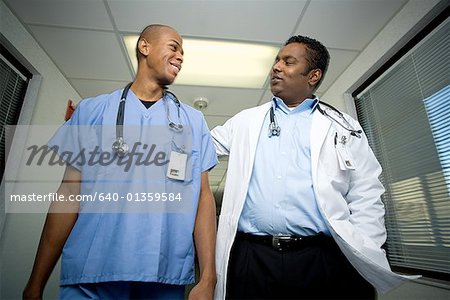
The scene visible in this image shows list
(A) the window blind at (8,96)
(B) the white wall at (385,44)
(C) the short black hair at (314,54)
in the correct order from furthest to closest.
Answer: (A) the window blind at (8,96), (B) the white wall at (385,44), (C) the short black hair at (314,54)

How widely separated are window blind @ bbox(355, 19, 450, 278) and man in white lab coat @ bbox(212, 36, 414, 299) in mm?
788

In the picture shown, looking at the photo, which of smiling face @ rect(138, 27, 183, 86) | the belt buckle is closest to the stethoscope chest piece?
smiling face @ rect(138, 27, 183, 86)

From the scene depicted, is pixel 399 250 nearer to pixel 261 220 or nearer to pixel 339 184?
pixel 339 184

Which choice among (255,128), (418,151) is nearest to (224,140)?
(255,128)

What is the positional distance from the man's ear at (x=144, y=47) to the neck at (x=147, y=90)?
5.9 inches

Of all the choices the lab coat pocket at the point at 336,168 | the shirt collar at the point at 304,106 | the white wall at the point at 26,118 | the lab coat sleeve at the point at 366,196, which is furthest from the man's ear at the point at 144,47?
the white wall at the point at 26,118

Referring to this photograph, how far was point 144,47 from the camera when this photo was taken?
1258mm

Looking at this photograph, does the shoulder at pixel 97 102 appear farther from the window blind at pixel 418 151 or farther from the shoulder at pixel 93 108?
the window blind at pixel 418 151

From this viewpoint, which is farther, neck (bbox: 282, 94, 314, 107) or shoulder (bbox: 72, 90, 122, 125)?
neck (bbox: 282, 94, 314, 107)

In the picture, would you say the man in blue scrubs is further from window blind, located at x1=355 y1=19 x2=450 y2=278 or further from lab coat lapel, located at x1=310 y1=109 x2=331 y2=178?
window blind, located at x1=355 y1=19 x2=450 y2=278

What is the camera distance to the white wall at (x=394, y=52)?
1.76 meters

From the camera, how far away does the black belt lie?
1157 mm

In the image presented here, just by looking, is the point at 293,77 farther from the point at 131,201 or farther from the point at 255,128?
the point at 131,201

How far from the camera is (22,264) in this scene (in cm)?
216
